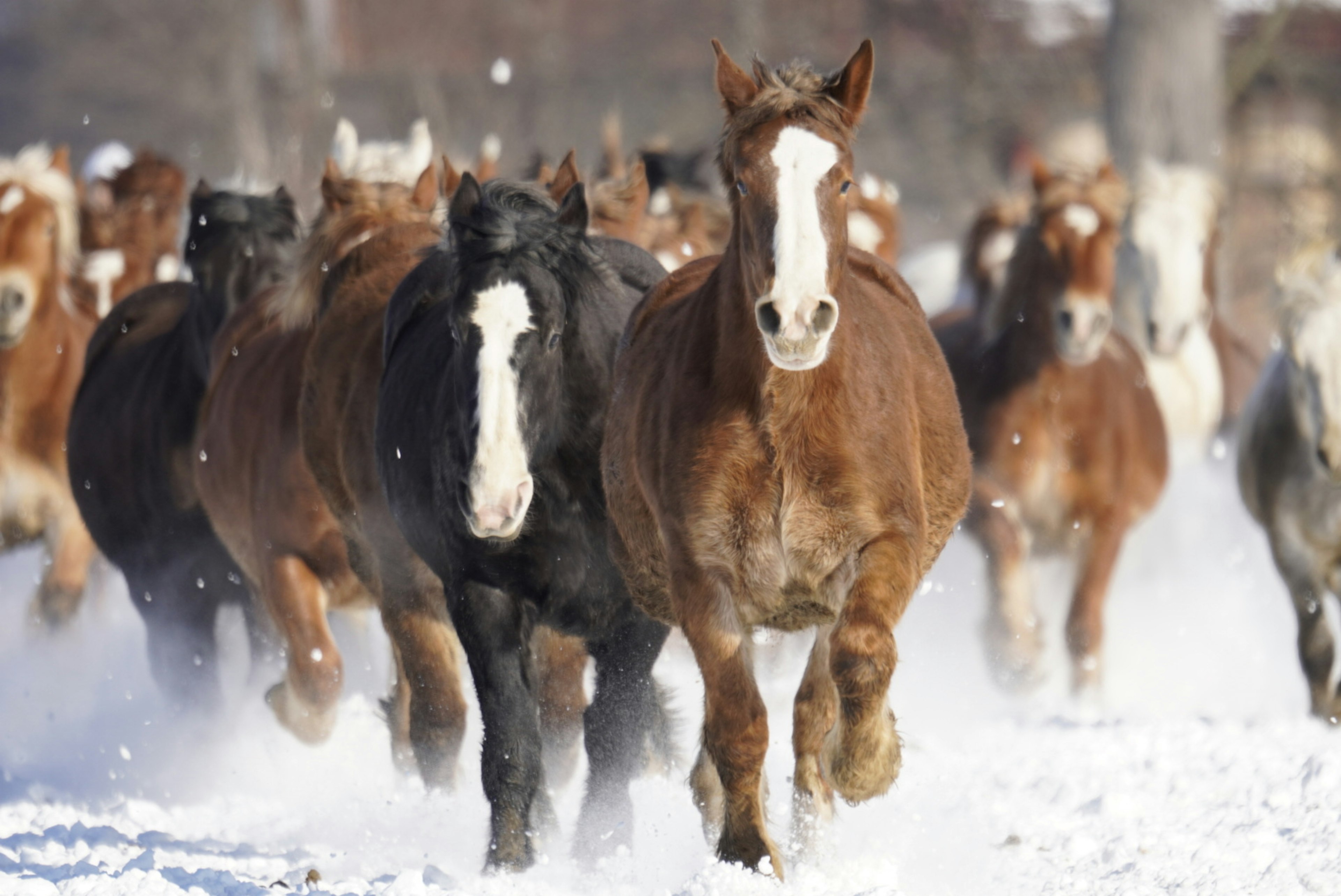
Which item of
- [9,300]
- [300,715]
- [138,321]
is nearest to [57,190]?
[9,300]

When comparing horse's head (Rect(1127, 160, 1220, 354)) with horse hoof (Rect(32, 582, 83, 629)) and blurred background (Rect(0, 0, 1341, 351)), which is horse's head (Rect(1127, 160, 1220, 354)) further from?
horse hoof (Rect(32, 582, 83, 629))

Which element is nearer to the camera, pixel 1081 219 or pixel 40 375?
pixel 1081 219

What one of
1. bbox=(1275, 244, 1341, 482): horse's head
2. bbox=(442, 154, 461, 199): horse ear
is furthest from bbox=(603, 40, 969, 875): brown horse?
bbox=(1275, 244, 1341, 482): horse's head

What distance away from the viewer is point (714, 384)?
163 inches

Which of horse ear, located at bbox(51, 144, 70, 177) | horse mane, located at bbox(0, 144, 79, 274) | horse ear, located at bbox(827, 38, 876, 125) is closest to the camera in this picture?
horse ear, located at bbox(827, 38, 876, 125)

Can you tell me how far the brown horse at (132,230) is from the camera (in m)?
10.9

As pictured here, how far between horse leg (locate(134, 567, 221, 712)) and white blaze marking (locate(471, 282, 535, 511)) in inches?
122

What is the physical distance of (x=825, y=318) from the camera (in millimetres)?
3656

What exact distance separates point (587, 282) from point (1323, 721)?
136 inches

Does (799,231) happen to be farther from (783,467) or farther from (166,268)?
(166,268)

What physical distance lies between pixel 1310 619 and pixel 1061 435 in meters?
1.42

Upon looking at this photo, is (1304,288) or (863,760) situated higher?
(1304,288)

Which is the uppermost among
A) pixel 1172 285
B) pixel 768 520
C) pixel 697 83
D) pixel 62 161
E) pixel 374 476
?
pixel 697 83

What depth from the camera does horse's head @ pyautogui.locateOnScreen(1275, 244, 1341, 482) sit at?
21.9ft
